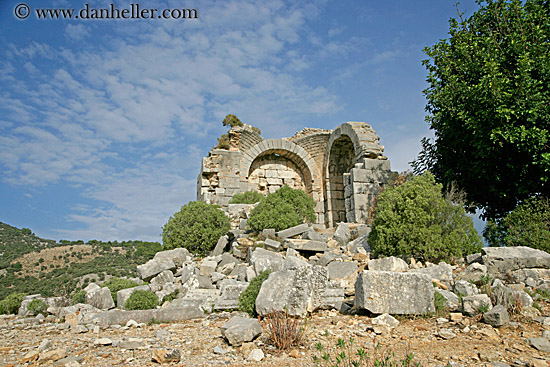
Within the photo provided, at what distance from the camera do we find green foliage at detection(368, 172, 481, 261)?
7086mm

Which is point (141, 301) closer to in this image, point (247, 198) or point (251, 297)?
point (251, 297)

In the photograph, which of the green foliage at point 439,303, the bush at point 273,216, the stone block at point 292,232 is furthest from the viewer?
the bush at point 273,216

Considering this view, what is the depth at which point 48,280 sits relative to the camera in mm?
12391

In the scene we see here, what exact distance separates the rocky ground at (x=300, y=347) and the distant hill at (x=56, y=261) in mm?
4195

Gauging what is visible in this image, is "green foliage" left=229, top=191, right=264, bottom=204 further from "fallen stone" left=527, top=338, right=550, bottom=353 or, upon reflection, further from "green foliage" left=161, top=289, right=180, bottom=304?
"fallen stone" left=527, top=338, right=550, bottom=353

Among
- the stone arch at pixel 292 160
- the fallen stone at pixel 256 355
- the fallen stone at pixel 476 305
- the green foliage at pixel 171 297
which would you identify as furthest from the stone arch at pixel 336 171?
the fallen stone at pixel 256 355

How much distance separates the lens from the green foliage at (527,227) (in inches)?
292

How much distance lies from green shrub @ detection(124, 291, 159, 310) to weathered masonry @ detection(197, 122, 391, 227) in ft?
24.1

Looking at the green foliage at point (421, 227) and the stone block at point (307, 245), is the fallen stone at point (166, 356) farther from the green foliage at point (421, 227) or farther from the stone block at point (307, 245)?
the green foliage at point (421, 227)

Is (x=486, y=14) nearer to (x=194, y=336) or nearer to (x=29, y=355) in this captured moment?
(x=194, y=336)

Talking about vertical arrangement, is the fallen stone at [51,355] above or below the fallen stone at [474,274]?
below

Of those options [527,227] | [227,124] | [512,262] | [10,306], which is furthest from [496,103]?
[10,306]

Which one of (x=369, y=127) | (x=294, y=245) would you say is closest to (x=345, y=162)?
(x=369, y=127)

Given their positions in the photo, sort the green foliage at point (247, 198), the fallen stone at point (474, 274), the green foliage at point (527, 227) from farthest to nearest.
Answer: the green foliage at point (247, 198) < the green foliage at point (527, 227) < the fallen stone at point (474, 274)
